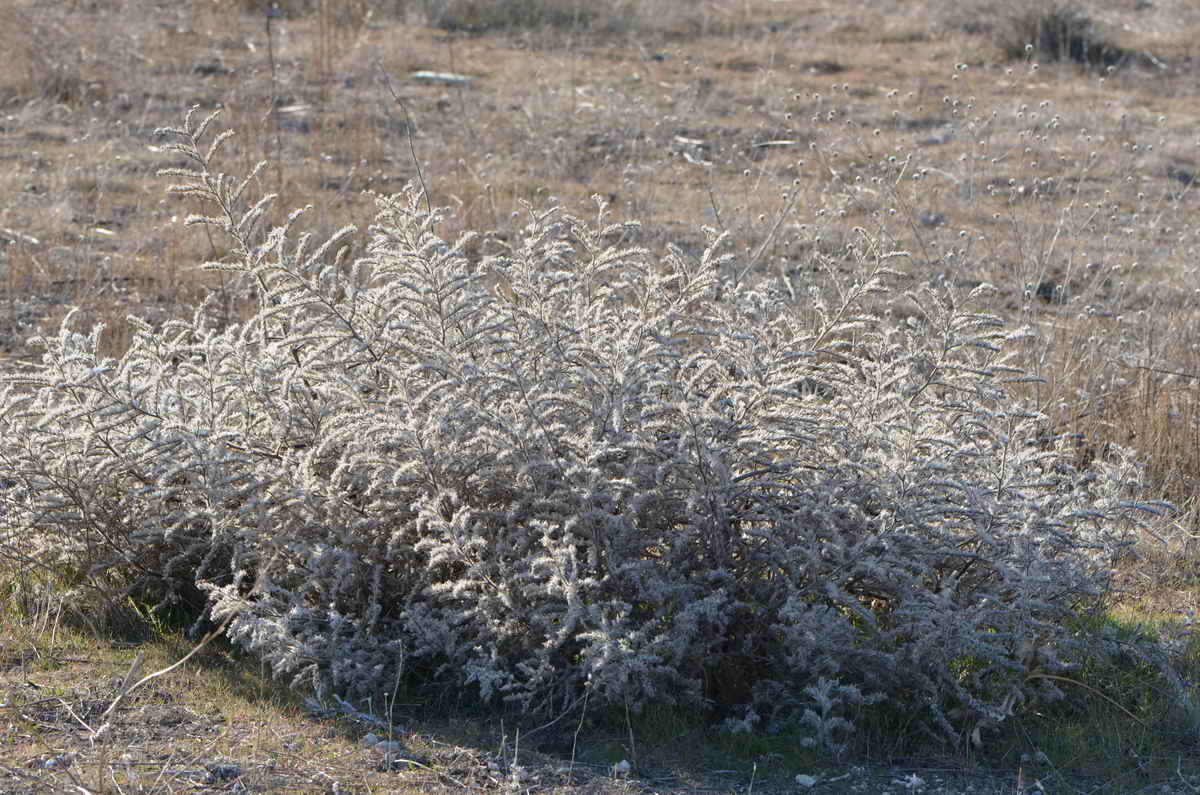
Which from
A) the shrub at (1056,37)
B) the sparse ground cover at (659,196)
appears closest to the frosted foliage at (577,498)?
the sparse ground cover at (659,196)

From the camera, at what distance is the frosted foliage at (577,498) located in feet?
11.6

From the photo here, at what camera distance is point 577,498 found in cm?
359

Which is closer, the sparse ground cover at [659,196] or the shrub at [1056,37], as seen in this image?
the sparse ground cover at [659,196]

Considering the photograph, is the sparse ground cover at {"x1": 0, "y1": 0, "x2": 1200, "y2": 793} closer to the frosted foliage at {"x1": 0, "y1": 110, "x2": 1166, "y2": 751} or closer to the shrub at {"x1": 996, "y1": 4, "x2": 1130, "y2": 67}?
the shrub at {"x1": 996, "y1": 4, "x2": 1130, "y2": 67}

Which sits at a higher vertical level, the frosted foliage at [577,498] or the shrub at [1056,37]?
the shrub at [1056,37]

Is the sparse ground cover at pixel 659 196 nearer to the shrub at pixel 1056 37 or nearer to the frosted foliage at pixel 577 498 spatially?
the shrub at pixel 1056 37

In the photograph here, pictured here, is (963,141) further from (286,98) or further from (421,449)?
(421,449)

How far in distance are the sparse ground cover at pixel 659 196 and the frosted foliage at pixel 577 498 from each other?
0.19 metres

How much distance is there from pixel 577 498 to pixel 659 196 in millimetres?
5085

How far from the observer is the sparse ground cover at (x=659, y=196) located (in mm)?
3520

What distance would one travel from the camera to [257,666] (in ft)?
12.7

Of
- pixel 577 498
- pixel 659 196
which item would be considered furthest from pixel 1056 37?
pixel 577 498

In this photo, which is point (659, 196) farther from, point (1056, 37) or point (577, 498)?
point (1056, 37)

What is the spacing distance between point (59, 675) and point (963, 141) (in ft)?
24.8
